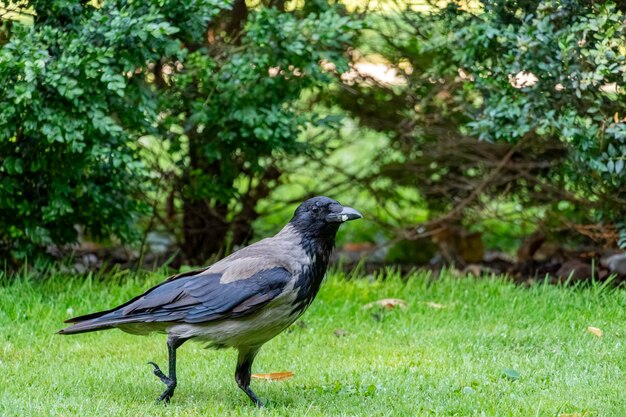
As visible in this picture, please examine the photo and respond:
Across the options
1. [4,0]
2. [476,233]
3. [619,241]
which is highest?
[4,0]

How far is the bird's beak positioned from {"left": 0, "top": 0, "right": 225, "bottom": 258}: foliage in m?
2.13

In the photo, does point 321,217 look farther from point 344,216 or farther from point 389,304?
point 389,304

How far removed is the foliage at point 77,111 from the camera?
667cm

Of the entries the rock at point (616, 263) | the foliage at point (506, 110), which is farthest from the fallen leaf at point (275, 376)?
the rock at point (616, 263)

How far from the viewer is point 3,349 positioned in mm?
6070

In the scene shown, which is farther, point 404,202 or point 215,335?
point 404,202

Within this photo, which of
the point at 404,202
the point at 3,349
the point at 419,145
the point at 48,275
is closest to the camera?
the point at 3,349

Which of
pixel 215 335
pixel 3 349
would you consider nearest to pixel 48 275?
pixel 3 349

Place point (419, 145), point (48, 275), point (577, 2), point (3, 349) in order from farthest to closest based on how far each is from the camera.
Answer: point (419, 145), point (48, 275), point (577, 2), point (3, 349)

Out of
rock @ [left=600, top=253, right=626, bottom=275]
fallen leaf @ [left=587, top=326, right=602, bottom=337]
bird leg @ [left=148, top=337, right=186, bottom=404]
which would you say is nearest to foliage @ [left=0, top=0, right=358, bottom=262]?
bird leg @ [left=148, top=337, right=186, bottom=404]

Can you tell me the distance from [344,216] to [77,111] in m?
2.55

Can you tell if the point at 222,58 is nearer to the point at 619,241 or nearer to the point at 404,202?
the point at 404,202

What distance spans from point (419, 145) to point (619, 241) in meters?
2.36

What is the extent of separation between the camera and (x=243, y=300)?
16.4ft
